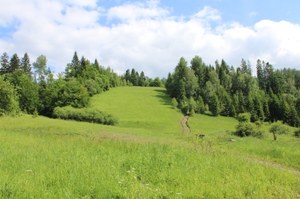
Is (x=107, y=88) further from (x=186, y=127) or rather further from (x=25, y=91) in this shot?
(x=186, y=127)

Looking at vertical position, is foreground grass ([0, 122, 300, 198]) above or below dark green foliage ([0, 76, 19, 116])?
below

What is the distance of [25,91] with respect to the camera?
338 feet

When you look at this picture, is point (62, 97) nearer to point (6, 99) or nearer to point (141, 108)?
point (141, 108)

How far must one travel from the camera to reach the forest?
103 metres

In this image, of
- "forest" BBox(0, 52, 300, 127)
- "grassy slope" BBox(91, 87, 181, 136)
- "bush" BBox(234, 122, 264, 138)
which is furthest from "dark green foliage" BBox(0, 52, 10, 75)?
"bush" BBox(234, 122, 264, 138)

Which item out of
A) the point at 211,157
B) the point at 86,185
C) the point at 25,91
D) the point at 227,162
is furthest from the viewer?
the point at 25,91

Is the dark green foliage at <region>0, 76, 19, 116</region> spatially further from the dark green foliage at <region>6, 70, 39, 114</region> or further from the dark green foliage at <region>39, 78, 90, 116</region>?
the dark green foliage at <region>39, 78, 90, 116</region>

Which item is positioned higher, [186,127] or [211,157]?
[211,157]

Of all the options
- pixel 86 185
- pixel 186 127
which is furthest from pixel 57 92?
pixel 86 185

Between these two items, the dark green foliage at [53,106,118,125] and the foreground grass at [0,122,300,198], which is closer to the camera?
the foreground grass at [0,122,300,198]

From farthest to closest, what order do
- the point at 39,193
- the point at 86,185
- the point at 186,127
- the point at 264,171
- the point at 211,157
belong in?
the point at 186,127 < the point at 211,157 < the point at 264,171 < the point at 86,185 < the point at 39,193

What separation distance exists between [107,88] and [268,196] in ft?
458

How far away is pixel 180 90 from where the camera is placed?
13388 cm

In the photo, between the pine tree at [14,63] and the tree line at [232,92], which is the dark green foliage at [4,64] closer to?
the pine tree at [14,63]
